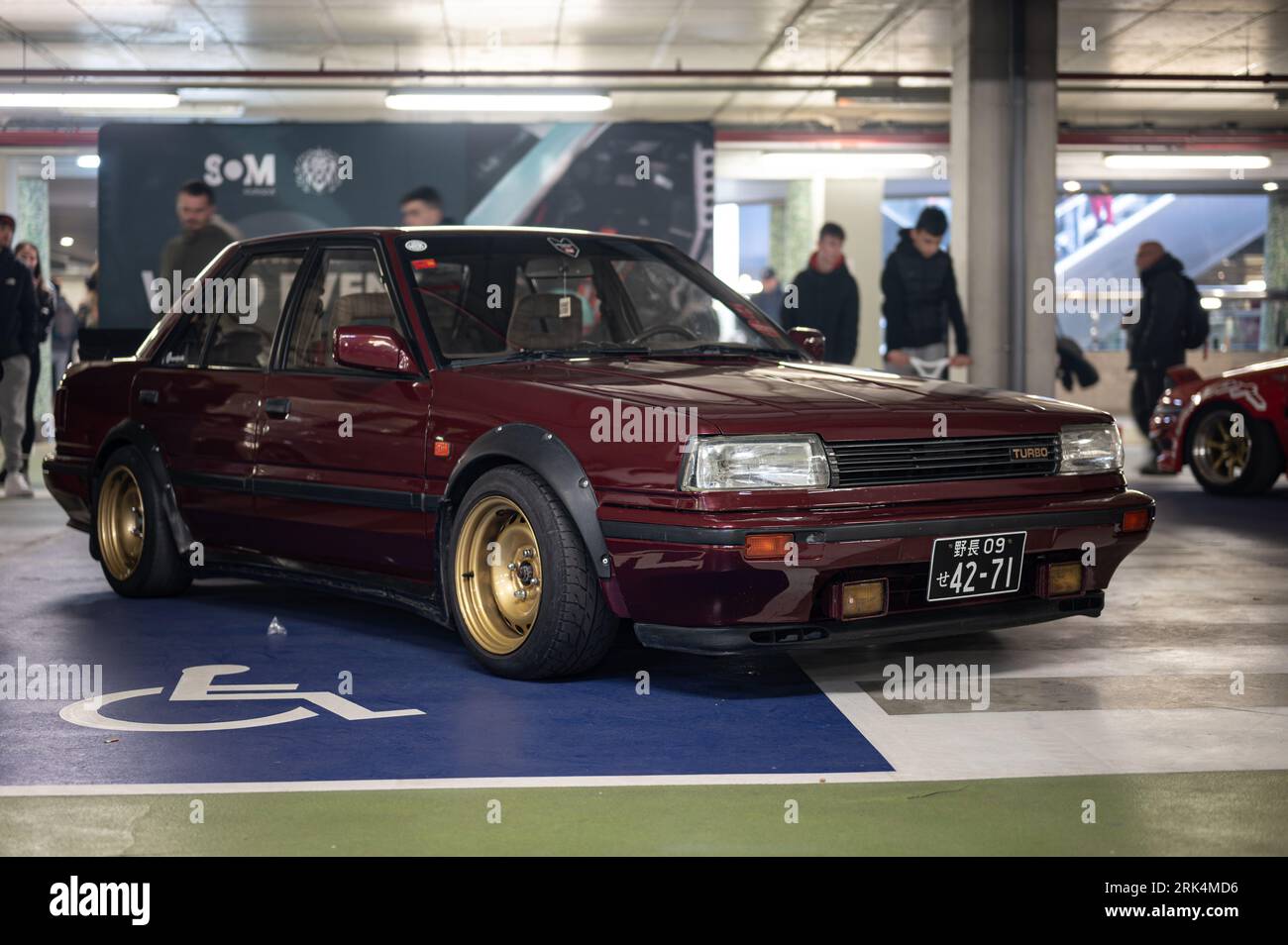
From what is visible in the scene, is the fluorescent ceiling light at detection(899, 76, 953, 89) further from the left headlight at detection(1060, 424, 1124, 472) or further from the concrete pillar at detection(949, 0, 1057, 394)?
the left headlight at detection(1060, 424, 1124, 472)

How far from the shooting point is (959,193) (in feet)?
43.1

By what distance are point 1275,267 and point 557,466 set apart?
2747cm

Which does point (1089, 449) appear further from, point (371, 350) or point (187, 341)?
point (187, 341)

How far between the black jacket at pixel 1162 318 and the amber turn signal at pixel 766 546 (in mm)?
10296

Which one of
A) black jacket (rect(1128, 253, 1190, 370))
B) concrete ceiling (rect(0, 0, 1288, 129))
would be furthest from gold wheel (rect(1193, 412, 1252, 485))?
concrete ceiling (rect(0, 0, 1288, 129))

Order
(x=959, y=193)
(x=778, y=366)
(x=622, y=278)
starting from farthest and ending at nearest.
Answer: (x=959, y=193)
(x=622, y=278)
(x=778, y=366)

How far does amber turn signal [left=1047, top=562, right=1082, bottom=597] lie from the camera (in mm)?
5027

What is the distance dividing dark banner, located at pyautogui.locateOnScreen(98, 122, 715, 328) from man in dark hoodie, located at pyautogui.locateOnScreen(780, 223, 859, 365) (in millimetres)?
3937

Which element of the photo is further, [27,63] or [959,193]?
[27,63]

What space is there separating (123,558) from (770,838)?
14.1 ft

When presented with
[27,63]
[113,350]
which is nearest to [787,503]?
[113,350]
